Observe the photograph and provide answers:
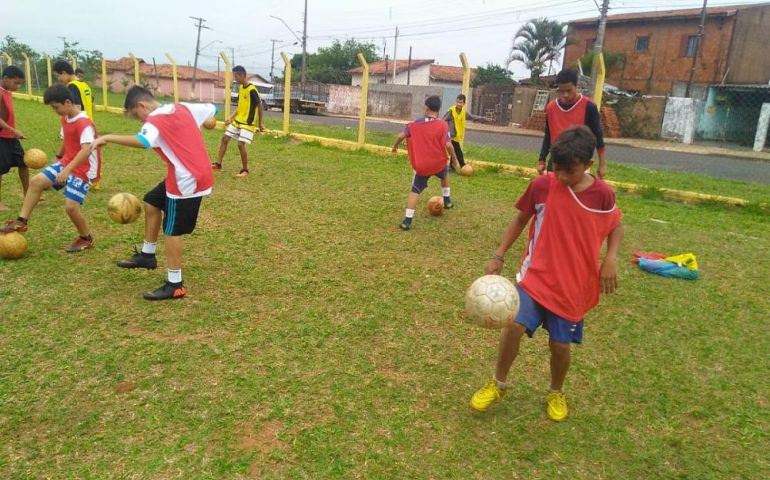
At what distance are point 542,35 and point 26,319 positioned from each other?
44124 mm

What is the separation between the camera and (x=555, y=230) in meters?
3.05

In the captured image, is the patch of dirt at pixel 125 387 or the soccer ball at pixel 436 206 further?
the soccer ball at pixel 436 206

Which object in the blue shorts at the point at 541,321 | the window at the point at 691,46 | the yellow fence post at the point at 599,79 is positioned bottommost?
the blue shorts at the point at 541,321

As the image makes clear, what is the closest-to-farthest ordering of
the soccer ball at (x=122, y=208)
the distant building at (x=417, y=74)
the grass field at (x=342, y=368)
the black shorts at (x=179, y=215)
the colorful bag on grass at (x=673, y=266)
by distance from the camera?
1. the grass field at (x=342, y=368)
2. the black shorts at (x=179, y=215)
3. the soccer ball at (x=122, y=208)
4. the colorful bag on grass at (x=673, y=266)
5. the distant building at (x=417, y=74)

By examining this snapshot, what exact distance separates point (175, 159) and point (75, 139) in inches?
72.8

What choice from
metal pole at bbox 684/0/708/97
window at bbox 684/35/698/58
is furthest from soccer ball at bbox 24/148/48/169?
window at bbox 684/35/698/58

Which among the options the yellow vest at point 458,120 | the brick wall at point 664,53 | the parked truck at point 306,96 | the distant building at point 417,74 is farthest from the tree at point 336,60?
the yellow vest at point 458,120

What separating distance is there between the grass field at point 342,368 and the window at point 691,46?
35.2 m

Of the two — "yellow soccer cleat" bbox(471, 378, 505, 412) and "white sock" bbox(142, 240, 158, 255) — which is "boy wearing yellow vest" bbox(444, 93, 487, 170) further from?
"yellow soccer cleat" bbox(471, 378, 505, 412)

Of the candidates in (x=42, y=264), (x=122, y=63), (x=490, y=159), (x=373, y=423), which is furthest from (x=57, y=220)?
(x=122, y=63)

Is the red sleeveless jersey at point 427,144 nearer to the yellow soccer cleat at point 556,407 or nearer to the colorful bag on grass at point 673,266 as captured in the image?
the colorful bag on grass at point 673,266

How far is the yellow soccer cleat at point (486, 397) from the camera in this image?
330 centimetres

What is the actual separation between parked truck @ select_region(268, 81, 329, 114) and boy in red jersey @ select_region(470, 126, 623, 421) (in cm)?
3480

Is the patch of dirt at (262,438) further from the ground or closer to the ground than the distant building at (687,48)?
closer to the ground
